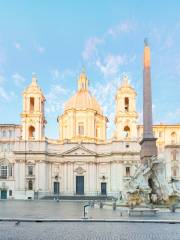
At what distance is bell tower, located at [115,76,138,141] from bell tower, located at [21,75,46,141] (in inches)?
544

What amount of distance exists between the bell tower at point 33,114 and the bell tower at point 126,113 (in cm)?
1382

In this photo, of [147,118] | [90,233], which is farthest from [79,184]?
[90,233]

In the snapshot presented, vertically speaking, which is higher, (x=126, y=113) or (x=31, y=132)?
(x=126, y=113)

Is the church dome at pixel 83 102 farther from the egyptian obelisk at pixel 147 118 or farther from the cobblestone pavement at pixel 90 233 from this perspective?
the cobblestone pavement at pixel 90 233

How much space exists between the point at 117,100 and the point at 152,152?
40.9 metres

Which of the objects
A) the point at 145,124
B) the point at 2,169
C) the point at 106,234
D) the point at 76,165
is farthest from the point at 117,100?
the point at 106,234

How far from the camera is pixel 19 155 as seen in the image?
65.8 metres

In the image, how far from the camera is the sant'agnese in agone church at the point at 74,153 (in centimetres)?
6538

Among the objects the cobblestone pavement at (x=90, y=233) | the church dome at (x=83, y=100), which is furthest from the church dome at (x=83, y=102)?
the cobblestone pavement at (x=90, y=233)

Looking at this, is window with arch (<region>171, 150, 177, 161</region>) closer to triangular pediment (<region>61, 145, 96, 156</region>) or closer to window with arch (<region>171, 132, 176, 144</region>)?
window with arch (<region>171, 132, 176, 144</region>)

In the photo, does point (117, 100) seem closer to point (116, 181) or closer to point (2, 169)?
point (116, 181)

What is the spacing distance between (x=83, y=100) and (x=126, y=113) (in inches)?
382

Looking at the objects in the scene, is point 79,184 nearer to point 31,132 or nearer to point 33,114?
point 31,132

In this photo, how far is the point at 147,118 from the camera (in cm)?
2992
